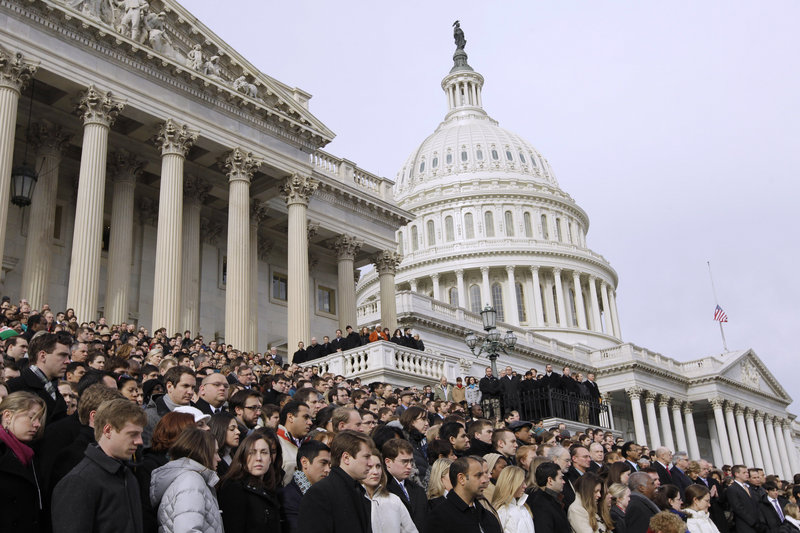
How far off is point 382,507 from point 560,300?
7907cm

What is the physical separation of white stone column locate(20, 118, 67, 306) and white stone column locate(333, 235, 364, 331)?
43.0 feet

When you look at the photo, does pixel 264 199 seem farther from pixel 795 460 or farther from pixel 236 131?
pixel 795 460

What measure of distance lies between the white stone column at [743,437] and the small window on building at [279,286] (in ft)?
178

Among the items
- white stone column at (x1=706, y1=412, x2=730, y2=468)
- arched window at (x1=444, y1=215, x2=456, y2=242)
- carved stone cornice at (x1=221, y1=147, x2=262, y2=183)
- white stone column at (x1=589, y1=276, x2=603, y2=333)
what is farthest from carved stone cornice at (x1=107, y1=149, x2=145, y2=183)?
white stone column at (x1=589, y1=276, x2=603, y2=333)

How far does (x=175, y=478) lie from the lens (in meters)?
5.21

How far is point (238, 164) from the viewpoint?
27.3 meters

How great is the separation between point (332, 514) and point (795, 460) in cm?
9067

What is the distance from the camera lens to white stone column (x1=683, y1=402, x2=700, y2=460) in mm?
65438

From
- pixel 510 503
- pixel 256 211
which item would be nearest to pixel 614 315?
pixel 256 211

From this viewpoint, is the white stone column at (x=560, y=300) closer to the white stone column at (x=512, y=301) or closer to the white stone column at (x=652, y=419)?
the white stone column at (x=512, y=301)

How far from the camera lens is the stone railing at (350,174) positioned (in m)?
34.4

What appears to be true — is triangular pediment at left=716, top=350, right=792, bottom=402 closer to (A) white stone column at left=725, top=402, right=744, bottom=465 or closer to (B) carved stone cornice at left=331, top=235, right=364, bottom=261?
(A) white stone column at left=725, top=402, right=744, bottom=465

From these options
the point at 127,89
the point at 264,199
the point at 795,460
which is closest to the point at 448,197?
the point at 795,460

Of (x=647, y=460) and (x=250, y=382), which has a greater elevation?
(x=250, y=382)
